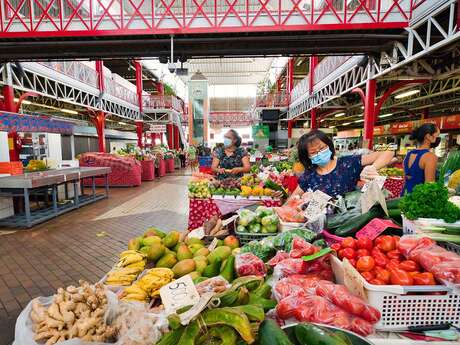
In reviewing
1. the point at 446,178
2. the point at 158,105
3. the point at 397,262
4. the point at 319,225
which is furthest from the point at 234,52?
the point at 158,105

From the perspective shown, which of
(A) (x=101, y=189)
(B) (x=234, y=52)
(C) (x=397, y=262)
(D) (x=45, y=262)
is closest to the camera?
Answer: (C) (x=397, y=262)

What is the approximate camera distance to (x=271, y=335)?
94 cm

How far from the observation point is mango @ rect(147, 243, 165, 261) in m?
1.95

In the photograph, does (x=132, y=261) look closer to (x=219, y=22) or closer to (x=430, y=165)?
(x=430, y=165)

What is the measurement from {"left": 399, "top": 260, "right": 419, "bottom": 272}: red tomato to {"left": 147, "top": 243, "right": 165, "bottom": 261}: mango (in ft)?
5.00

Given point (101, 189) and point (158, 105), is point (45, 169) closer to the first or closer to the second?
point (101, 189)

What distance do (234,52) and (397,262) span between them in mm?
6995

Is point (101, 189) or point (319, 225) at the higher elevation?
point (319, 225)

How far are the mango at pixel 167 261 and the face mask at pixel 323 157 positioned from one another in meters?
1.58

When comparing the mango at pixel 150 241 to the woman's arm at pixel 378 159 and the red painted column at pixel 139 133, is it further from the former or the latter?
the red painted column at pixel 139 133

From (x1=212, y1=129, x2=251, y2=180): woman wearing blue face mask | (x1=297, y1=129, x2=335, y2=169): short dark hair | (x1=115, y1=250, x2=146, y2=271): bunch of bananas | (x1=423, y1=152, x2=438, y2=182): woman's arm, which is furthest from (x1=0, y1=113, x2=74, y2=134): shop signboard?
(x1=423, y1=152, x2=438, y2=182): woman's arm

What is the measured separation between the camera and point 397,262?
1331 mm

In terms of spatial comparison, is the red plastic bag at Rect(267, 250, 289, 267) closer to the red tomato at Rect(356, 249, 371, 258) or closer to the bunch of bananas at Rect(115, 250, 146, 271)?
the red tomato at Rect(356, 249, 371, 258)

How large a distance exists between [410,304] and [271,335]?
0.68 m
